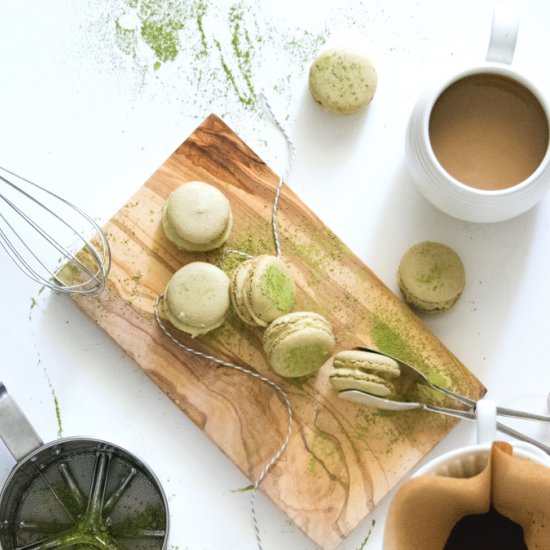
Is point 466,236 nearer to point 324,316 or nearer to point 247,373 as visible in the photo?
point 324,316

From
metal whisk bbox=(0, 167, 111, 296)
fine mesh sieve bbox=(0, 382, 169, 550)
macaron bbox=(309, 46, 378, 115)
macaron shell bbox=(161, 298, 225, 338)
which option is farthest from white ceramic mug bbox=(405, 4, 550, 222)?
fine mesh sieve bbox=(0, 382, 169, 550)

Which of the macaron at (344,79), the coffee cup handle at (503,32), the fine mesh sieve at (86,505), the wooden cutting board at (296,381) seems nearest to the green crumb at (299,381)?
the wooden cutting board at (296,381)

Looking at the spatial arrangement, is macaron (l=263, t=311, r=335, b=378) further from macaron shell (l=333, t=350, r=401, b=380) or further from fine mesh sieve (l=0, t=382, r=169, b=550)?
fine mesh sieve (l=0, t=382, r=169, b=550)

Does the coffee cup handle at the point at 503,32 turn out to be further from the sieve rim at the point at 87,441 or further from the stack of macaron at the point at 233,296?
the sieve rim at the point at 87,441

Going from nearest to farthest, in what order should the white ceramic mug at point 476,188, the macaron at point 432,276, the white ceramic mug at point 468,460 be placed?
the white ceramic mug at point 468,460 → the white ceramic mug at point 476,188 → the macaron at point 432,276

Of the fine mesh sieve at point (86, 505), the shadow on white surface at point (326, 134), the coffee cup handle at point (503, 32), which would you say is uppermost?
the coffee cup handle at point (503, 32)

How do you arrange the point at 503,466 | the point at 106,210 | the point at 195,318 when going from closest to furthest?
the point at 503,466 < the point at 195,318 < the point at 106,210

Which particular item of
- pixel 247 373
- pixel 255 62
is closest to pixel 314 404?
pixel 247 373
